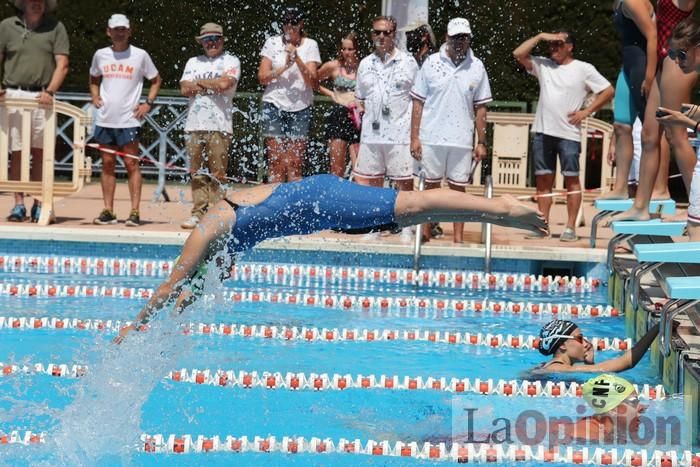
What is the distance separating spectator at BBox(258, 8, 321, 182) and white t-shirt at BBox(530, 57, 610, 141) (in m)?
1.87

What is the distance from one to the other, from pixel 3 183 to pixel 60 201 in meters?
1.79

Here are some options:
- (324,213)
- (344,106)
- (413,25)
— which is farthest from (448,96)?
(324,213)

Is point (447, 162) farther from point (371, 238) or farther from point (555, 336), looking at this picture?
point (555, 336)

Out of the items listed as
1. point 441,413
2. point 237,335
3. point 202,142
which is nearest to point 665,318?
point 441,413

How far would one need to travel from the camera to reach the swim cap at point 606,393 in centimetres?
557

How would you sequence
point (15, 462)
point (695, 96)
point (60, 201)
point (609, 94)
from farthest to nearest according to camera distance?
1. point (695, 96)
2. point (60, 201)
3. point (609, 94)
4. point (15, 462)

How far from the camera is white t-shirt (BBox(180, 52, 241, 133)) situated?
1053cm

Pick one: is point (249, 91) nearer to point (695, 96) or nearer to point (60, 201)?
point (60, 201)

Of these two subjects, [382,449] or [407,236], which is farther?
[407,236]

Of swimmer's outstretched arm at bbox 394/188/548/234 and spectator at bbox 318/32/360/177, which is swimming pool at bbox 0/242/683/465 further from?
spectator at bbox 318/32/360/177

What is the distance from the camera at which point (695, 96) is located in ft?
46.0

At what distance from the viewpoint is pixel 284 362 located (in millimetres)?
7410

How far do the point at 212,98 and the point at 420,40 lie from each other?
1.84 m

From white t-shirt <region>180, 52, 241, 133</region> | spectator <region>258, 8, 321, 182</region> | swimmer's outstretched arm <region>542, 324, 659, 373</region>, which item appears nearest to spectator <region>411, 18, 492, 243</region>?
spectator <region>258, 8, 321, 182</region>
